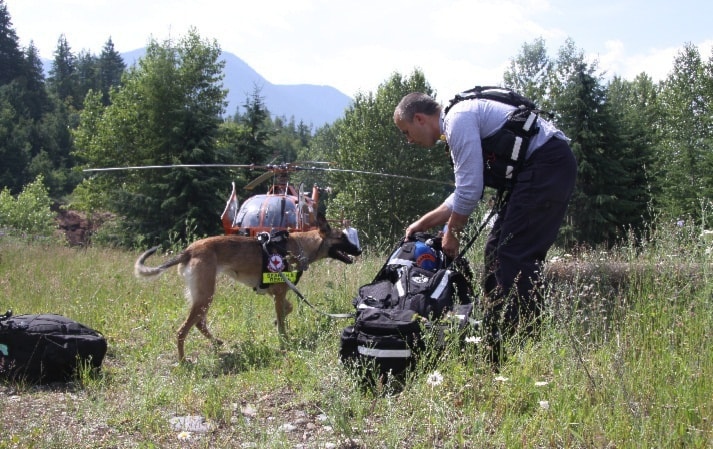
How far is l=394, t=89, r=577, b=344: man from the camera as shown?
3.71m

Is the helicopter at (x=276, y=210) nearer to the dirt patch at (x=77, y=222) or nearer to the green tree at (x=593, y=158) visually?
the green tree at (x=593, y=158)

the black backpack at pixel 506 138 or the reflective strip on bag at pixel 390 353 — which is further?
the black backpack at pixel 506 138

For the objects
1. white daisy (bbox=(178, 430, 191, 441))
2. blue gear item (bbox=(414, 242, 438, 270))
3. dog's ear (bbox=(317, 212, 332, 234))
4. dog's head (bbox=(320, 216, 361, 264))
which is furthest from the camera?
dog's head (bbox=(320, 216, 361, 264))

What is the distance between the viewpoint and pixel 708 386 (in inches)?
108

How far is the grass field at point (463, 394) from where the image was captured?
2.66m

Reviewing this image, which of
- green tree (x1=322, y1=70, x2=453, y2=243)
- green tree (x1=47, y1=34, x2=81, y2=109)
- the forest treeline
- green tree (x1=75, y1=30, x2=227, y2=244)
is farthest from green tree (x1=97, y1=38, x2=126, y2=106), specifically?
green tree (x1=322, y1=70, x2=453, y2=243)

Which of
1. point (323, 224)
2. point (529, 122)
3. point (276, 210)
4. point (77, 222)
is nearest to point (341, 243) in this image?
point (323, 224)

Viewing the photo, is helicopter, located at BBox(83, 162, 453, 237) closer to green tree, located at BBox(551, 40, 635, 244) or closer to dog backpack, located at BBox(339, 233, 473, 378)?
dog backpack, located at BBox(339, 233, 473, 378)

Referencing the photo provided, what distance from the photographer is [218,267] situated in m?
6.03

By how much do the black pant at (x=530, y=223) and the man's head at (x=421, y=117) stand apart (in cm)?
72

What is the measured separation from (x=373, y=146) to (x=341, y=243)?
33.7 meters

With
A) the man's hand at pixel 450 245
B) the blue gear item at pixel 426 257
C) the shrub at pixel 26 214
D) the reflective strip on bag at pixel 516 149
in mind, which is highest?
the reflective strip on bag at pixel 516 149

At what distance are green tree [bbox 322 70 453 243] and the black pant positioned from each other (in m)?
30.9

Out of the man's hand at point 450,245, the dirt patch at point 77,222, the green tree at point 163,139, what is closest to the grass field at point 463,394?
the man's hand at point 450,245
